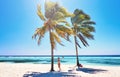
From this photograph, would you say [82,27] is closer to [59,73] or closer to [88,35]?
[88,35]

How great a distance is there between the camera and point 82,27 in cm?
2722

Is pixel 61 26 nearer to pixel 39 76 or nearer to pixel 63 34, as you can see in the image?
pixel 63 34

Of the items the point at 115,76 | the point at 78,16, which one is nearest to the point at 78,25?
the point at 78,16

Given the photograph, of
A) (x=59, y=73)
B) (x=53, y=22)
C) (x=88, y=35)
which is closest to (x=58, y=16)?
(x=53, y=22)

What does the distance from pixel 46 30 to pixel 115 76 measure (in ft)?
27.0

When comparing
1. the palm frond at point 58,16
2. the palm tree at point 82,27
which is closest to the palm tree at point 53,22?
the palm frond at point 58,16

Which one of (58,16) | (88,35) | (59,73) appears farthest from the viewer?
(88,35)

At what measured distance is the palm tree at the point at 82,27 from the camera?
88.3 feet

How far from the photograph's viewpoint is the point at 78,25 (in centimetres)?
2742

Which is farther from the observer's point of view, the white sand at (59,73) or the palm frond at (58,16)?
the palm frond at (58,16)

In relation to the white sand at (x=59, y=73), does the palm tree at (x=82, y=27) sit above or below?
above

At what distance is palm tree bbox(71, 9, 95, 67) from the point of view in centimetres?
2691

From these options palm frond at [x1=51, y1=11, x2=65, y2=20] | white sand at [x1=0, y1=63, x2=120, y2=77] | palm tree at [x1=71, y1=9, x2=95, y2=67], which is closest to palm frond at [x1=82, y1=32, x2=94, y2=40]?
palm tree at [x1=71, y1=9, x2=95, y2=67]

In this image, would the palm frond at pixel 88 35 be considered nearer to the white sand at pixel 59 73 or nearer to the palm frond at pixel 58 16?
the white sand at pixel 59 73
